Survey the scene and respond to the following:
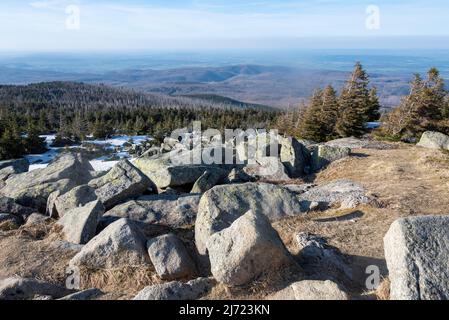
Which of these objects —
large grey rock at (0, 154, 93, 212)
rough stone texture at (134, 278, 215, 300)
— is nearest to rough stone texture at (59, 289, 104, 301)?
rough stone texture at (134, 278, 215, 300)

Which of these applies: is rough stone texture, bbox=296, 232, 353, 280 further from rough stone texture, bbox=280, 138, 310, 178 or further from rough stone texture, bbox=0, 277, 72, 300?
rough stone texture, bbox=280, 138, 310, 178

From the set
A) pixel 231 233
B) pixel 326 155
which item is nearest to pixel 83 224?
pixel 231 233

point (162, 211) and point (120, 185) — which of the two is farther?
point (120, 185)

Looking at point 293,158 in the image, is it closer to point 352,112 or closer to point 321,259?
point 321,259

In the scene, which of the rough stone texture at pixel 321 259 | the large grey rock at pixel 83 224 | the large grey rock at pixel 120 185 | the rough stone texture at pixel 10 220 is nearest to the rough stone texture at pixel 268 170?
the large grey rock at pixel 120 185

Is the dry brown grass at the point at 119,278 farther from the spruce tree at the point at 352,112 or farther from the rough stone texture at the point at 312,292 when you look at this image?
the spruce tree at the point at 352,112
